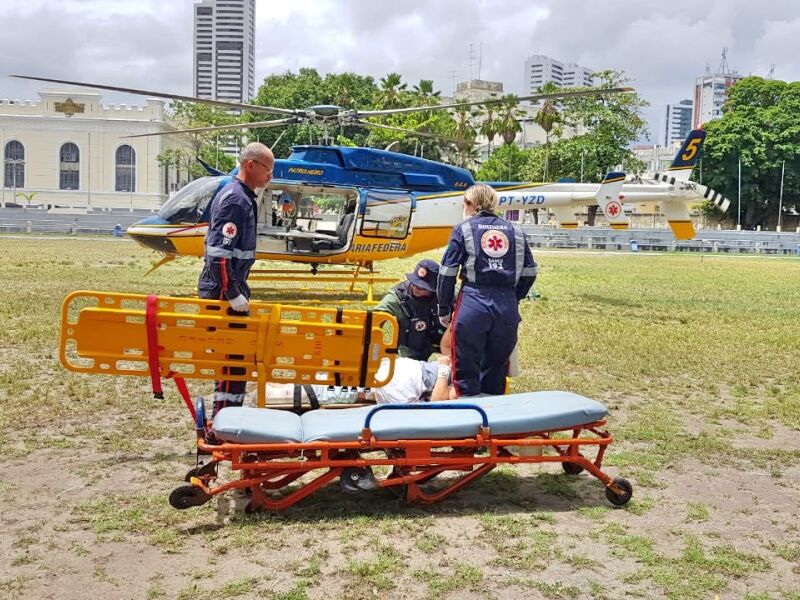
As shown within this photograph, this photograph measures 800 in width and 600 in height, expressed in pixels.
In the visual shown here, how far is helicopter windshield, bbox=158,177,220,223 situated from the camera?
47.1 feet

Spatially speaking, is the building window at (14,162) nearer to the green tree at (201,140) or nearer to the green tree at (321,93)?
the green tree at (201,140)

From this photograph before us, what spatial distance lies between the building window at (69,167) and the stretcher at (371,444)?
310ft

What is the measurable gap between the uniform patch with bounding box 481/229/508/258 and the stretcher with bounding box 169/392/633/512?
116 centimetres

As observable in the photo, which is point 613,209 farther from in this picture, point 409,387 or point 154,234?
point 409,387

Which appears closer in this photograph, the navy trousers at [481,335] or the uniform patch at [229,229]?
the uniform patch at [229,229]

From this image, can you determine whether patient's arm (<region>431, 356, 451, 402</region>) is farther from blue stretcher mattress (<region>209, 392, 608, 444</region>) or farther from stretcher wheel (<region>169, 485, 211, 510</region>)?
stretcher wheel (<region>169, 485, 211, 510</region>)

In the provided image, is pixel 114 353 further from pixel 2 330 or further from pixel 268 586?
pixel 2 330

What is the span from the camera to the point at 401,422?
15.2ft

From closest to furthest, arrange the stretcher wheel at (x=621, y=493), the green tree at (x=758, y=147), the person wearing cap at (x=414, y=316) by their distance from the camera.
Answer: the stretcher wheel at (x=621, y=493), the person wearing cap at (x=414, y=316), the green tree at (x=758, y=147)

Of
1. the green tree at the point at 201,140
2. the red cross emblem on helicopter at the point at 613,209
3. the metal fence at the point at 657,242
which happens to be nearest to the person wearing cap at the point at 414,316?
the red cross emblem on helicopter at the point at 613,209

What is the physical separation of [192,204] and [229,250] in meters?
9.47

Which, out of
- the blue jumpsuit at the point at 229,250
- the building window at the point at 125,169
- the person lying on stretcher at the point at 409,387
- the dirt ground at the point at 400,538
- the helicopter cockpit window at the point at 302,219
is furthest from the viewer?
the building window at the point at 125,169

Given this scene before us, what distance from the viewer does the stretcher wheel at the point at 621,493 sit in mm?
4844

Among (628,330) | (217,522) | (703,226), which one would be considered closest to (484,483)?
(217,522)
